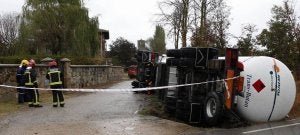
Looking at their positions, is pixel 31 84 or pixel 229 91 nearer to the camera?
pixel 229 91

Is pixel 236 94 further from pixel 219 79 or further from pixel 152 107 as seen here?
pixel 152 107


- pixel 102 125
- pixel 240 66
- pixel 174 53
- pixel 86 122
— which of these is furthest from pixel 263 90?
pixel 86 122

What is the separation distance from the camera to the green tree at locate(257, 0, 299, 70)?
24.4 metres

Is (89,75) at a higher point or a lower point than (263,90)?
lower

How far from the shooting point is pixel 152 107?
17.3m

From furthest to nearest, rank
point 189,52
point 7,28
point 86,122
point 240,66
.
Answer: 1. point 7,28
2. point 189,52
3. point 86,122
4. point 240,66

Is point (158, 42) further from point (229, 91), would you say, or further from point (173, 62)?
point (229, 91)

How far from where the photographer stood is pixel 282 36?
1017 inches

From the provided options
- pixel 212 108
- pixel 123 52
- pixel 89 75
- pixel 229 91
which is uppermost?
pixel 123 52

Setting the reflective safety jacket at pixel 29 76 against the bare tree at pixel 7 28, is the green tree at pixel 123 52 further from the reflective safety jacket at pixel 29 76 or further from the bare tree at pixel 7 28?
the reflective safety jacket at pixel 29 76

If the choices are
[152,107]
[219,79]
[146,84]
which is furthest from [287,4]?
[219,79]

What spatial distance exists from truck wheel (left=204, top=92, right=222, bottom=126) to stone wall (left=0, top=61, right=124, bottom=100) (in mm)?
8448

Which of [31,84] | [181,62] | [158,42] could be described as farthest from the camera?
[158,42]

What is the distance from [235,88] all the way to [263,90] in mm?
733
